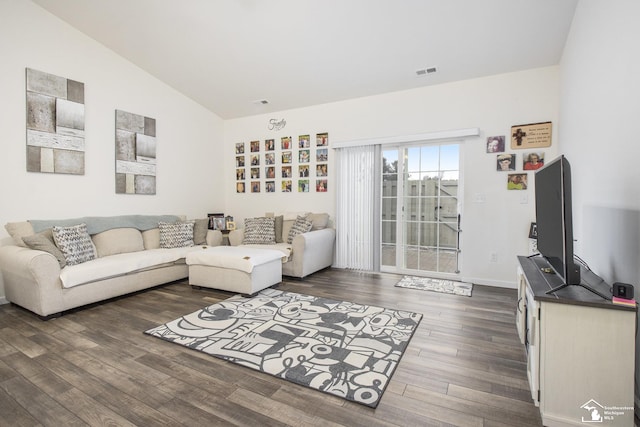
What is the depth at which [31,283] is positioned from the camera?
2.83 meters

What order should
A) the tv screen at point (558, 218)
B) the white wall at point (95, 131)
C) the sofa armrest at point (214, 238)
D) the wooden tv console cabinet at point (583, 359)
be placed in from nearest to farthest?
the wooden tv console cabinet at point (583, 359), the tv screen at point (558, 218), the white wall at point (95, 131), the sofa armrest at point (214, 238)

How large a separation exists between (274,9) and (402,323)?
3355 millimetres

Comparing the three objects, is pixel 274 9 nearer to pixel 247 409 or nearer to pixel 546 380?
pixel 247 409

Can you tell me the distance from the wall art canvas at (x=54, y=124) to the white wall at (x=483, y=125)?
360 cm

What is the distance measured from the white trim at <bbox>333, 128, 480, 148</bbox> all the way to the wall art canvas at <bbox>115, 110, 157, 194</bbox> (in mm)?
2844

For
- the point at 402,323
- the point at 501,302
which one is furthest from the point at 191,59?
the point at 501,302

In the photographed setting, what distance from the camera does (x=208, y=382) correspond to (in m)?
1.88

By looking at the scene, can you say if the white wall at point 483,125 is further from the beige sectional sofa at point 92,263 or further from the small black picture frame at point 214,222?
the beige sectional sofa at point 92,263

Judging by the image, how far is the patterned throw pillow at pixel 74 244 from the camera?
3.20m

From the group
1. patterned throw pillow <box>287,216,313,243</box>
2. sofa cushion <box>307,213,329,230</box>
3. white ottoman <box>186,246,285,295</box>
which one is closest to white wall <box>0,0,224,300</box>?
white ottoman <box>186,246,285,295</box>

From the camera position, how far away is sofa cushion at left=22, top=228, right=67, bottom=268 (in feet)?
9.86

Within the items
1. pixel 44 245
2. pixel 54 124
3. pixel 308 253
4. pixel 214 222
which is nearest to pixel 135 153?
pixel 54 124

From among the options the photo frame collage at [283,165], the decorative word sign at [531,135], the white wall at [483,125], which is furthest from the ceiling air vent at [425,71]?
the photo frame collage at [283,165]

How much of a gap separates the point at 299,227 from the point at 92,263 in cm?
253
